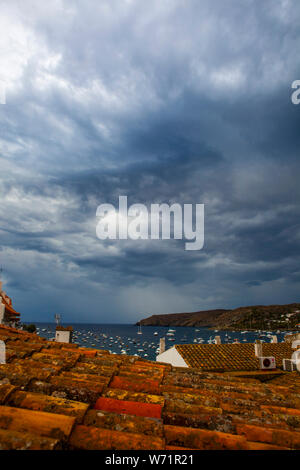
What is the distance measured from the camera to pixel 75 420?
2.77 meters

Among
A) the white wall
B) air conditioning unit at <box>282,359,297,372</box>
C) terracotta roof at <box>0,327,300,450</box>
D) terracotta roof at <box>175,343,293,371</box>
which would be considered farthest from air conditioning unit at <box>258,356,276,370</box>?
terracotta roof at <box>0,327,300,450</box>

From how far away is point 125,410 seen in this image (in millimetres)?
3482

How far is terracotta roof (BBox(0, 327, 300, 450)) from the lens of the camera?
8.52ft

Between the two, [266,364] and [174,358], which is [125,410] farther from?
[174,358]

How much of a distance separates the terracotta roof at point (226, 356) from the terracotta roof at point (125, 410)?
14.3 metres

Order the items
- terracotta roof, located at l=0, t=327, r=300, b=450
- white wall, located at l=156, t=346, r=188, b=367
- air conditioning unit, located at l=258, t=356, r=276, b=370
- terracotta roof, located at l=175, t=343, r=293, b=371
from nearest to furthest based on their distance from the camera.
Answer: terracotta roof, located at l=0, t=327, r=300, b=450 → air conditioning unit, located at l=258, t=356, r=276, b=370 → terracotta roof, located at l=175, t=343, r=293, b=371 → white wall, located at l=156, t=346, r=188, b=367

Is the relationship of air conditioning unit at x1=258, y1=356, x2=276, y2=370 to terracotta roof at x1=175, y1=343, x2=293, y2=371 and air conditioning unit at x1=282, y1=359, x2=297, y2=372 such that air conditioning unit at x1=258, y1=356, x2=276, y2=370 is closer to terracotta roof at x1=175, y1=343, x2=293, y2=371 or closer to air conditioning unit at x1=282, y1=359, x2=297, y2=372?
terracotta roof at x1=175, y1=343, x2=293, y2=371

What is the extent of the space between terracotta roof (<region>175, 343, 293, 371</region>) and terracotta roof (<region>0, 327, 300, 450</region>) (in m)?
14.3

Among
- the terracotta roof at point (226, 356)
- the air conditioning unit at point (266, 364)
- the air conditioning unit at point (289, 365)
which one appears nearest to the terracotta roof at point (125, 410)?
the terracotta roof at point (226, 356)

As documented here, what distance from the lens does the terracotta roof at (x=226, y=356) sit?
1848cm

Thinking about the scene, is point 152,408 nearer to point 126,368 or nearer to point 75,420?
point 75,420

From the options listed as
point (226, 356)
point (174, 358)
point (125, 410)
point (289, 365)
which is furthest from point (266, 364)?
point (125, 410)

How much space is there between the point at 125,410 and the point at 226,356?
759 inches
